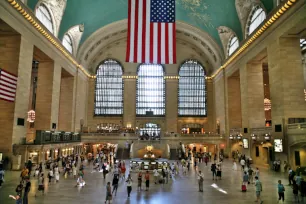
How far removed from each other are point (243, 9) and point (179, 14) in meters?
9.13

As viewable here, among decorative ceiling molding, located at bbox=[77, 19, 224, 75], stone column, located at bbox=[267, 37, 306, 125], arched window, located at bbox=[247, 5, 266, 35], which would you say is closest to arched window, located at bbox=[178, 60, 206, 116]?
decorative ceiling molding, located at bbox=[77, 19, 224, 75]

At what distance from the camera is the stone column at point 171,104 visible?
43.6 metres

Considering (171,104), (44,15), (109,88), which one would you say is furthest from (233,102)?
(44,15)

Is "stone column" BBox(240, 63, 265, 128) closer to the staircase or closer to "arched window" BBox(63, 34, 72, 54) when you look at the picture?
the staircase

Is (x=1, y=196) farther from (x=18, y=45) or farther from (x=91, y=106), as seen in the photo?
(x=91, y=106)

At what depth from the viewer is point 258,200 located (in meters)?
10.9

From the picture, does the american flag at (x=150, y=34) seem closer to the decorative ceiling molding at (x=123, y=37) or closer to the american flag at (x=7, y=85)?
the american flag at (x=7, y=85)

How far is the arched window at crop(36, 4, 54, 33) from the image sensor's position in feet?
80.1

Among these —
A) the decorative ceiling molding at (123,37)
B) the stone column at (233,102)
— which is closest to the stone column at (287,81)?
the stone column at (233,102)

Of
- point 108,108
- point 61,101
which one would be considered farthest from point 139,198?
point 108,108

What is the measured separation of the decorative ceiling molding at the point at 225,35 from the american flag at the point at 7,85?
2471cm

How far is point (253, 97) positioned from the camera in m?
27.6

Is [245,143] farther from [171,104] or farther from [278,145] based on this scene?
[171,104]

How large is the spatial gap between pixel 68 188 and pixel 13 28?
13.8 m
